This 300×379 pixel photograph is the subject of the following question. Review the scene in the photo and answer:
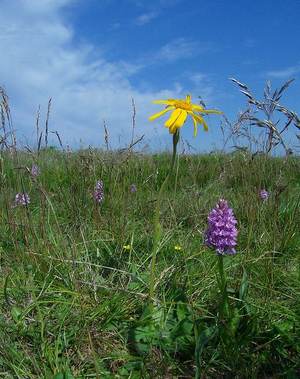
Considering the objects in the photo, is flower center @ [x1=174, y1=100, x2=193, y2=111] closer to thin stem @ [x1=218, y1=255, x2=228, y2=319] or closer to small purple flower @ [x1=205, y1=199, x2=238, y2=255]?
small purple flower @ [x1=205, y1=199, x2=238, y2=255]

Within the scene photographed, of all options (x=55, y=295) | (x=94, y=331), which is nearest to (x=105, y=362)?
(x=94, y=331)

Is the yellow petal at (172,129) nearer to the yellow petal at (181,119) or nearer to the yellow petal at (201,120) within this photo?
the yellow petal at (181,119)

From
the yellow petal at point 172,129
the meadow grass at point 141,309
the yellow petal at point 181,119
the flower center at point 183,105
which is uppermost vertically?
the flower center at point 183,105

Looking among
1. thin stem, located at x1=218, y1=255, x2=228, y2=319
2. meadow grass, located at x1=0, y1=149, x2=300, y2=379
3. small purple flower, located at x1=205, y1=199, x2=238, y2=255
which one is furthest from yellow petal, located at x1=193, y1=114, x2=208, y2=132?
meadow grass, located at x1=0, y1=149, x2=300, y2=379

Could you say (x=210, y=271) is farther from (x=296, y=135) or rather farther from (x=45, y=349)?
(x=45, y=349)

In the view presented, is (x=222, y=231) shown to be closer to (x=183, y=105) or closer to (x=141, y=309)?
(x=183, y=105)

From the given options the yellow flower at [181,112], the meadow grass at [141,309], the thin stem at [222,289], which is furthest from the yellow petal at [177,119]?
the meadow grass at [141,309]

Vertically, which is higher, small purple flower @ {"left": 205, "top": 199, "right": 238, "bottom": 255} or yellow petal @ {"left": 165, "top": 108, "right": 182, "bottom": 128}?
yellow petal @ {"left": 165, "top": 108, "right": 182, "bottom": 128}

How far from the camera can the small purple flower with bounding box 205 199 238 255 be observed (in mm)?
1958

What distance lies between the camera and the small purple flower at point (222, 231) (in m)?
1.96

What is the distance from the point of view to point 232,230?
196cm

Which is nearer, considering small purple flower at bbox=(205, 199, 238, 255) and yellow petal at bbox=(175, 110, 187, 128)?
yellow petal at bbox=(175, 110, 187, 128)

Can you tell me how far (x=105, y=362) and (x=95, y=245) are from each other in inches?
37.1

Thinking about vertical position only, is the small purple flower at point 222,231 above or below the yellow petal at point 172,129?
below
